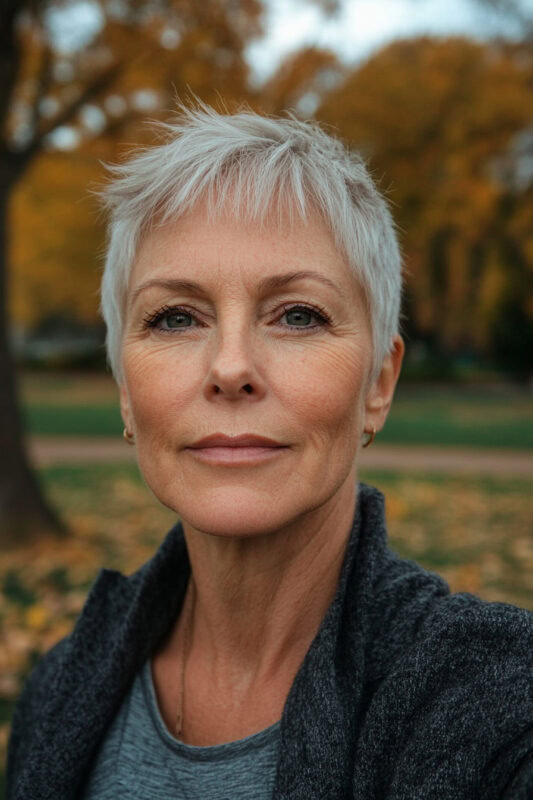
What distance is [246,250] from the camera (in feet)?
5.24

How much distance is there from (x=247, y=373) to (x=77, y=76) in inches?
273

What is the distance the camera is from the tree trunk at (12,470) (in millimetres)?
7035

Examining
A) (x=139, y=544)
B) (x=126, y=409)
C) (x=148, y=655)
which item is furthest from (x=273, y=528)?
(x=139, y=544)

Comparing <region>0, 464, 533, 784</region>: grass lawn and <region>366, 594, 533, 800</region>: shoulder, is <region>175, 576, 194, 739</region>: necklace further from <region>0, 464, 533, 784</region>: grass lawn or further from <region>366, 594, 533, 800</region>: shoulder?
<region>0, 464, 533, 784</region>: grass lawn

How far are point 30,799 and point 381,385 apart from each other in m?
1.21

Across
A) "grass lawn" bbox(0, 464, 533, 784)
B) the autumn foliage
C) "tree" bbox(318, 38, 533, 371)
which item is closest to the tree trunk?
"grass lawn" bbox(0, 464, 533, 784)

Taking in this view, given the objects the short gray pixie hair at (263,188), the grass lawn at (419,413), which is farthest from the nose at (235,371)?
the grass lawn at (419,413)

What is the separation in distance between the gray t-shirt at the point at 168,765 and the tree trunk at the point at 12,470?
214 inches

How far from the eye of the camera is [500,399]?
25.7 m

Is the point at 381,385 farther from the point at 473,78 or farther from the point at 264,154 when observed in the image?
the point at 473,78

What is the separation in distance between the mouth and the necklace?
2.18 ft

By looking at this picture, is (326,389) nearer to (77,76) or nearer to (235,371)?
(235,371)

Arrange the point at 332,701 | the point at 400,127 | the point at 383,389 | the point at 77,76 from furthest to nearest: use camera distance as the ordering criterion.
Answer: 1. the point at 400,127
2. the point at 77,76
3. the point at 383,389
4. the point at 332,701

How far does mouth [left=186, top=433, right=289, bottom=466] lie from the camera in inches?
60.9
